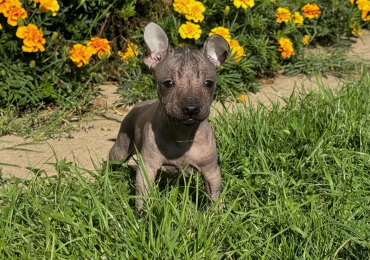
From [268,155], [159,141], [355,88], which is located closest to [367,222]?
[268,155]

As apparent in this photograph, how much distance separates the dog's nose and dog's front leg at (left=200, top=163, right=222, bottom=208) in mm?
497

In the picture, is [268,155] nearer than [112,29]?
Yes

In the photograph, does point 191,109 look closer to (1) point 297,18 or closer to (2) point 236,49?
(2) point 236,49

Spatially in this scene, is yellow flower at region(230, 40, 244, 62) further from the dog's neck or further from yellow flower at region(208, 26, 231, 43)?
the dog's neck

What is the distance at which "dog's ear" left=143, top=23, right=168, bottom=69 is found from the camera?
3962 millimetres

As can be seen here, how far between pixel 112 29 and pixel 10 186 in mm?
3418

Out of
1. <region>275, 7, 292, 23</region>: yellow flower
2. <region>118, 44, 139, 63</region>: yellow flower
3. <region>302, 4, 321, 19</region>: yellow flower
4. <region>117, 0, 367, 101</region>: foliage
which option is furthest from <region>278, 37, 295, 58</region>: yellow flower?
<region>118, 44, 139, 63</region>: yellow flower

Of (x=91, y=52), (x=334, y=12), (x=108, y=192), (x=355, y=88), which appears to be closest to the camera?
(x=108, y=192)

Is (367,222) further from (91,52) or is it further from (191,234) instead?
(91,52)

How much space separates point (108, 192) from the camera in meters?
3.76

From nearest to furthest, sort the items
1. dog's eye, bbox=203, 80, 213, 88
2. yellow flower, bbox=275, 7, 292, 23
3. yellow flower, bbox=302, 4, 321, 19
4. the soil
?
1. dog's eye, bbox=203, 80, 213, 88
2. the soil
3. yellow flower, bbox=275, 7, 292, 23
4. yellow flower, bbox=302, 4, 321, 19

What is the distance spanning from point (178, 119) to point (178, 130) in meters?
0.31

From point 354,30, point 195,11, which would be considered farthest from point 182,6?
point 354,30

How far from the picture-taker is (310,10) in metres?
7.14
